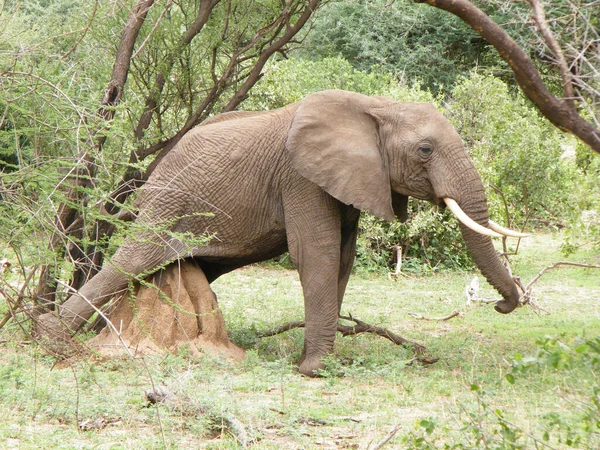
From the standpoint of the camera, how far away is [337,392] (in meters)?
7.28

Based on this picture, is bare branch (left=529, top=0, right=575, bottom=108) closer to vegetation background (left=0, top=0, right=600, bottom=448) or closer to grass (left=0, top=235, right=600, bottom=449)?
vegetation background (left=0, top=0, right=600, bottom=448)

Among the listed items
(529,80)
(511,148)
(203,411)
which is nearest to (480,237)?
(529,80)

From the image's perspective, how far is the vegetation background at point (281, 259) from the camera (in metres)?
5.16

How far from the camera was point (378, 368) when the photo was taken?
26.0 ft

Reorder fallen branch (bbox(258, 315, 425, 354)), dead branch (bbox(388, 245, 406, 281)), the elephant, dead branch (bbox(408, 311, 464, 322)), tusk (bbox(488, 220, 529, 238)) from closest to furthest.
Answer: tusk (bbox(488, 220, 529, 238)) → the elephant → fallen branch (bbox(258, 315, 425, 354)) → dead branch (bbox(408, 311, 464, 322)) → dead branch (bbox(388, 245, 406, 281))

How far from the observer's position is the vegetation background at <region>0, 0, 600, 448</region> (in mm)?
5160

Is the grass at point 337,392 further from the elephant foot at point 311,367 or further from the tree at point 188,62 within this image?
the tree at point 188,62

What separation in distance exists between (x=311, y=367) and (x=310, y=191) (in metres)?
1.63

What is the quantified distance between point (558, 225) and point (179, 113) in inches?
450

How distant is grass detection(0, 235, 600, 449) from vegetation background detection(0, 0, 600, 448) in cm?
3

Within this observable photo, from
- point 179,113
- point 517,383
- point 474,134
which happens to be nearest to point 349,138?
point 517,383

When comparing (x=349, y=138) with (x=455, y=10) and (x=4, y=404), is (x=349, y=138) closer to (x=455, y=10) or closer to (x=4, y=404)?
(x=455, y=10)

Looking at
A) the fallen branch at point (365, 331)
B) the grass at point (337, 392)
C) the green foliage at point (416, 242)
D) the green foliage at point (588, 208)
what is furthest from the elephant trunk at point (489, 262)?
the green foliage at point (416, 242)

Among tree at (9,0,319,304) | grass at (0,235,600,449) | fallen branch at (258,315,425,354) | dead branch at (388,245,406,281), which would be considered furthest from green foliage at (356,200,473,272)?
fallen branch at (258,315,425,354)
